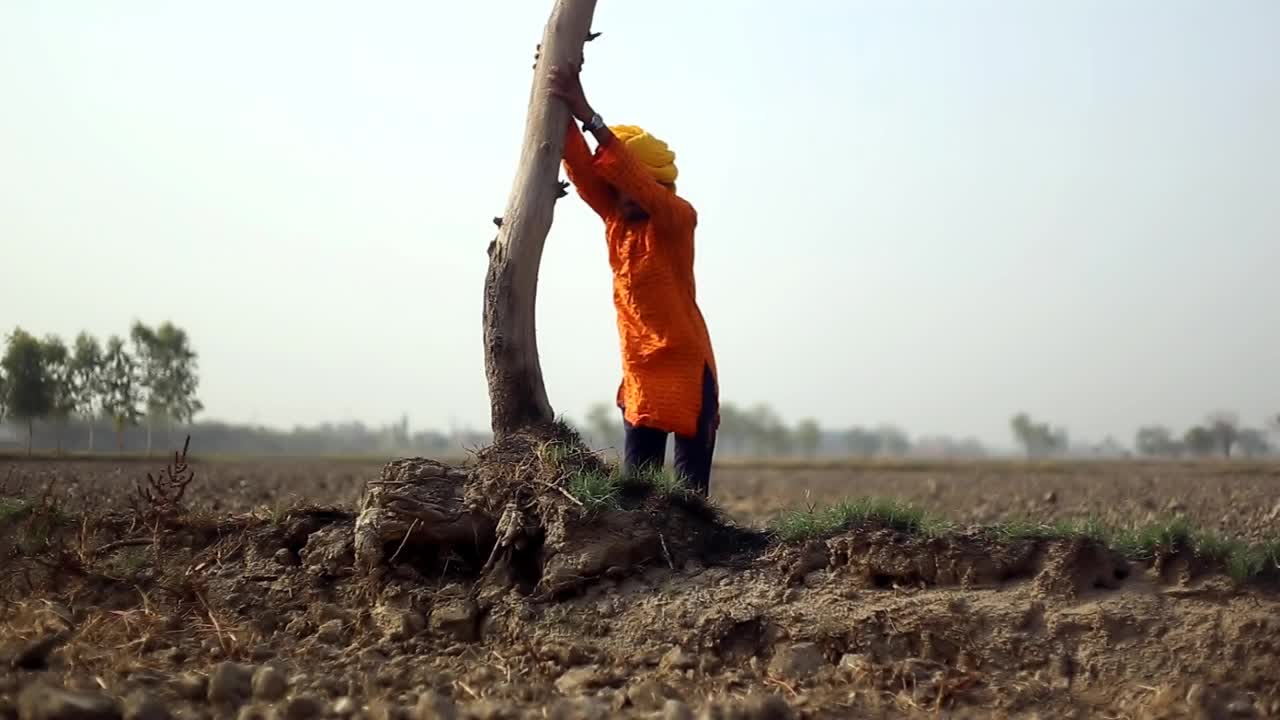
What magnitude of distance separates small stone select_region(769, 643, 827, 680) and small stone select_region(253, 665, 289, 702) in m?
1.57

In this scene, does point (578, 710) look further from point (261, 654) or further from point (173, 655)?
point (173, 655)

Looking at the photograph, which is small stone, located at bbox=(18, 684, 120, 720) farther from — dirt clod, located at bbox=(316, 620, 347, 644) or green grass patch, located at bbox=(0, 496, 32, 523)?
green grass patch, located at bbox=(0, 496, 32, 523)

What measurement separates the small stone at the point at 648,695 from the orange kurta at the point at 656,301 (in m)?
1.73

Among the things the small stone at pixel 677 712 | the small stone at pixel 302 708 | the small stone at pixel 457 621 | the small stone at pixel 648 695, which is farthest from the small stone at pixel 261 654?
the small stone at pixel 677 712

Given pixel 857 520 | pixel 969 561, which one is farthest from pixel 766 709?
pixel 857 520

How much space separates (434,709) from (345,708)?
0.29 m

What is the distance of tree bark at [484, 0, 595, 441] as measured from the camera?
5219 mm

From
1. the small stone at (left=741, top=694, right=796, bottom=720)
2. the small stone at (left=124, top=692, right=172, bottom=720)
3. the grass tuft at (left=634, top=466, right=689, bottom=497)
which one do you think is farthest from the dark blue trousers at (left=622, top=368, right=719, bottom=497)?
the small stone at (left=124, top=692, right=172, bottom=720)

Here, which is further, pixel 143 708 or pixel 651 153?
pixel 651 153

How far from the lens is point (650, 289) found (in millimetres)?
5305

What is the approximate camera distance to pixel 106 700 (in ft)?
10.8

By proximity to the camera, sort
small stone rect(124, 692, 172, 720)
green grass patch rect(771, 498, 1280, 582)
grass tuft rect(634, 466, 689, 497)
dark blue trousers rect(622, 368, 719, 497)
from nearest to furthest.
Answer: small stone rect(124, 692, 172, 720) → green grass patch rect(771, 498, 1280, 582) → grass tuft rect(634, 466, 689, 497) → dark blue trousers rect(622, 368, 719, 497)

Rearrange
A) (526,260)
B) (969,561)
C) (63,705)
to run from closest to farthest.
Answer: (63,705) < (969,561) < (526,260)

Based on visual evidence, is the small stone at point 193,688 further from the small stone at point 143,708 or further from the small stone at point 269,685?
the small stone at point 143,708
